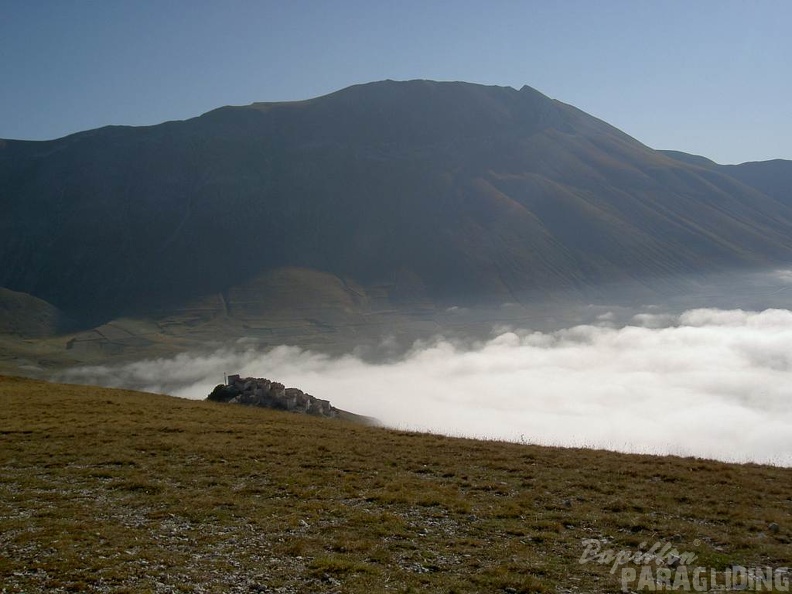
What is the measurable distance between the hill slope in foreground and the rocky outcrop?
1896cm

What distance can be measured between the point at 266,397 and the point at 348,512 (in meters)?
34.2

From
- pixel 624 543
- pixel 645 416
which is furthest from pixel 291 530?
pixel 645 416

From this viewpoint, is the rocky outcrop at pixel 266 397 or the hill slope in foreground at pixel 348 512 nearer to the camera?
the hill slope in foreground at pixel 348 512

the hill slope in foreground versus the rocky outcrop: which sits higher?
the rocky outcrop

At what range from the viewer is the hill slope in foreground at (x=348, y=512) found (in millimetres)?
14289

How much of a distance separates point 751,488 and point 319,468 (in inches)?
663

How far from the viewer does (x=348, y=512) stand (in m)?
19.0

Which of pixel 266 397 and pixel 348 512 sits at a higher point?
pixel 266 397

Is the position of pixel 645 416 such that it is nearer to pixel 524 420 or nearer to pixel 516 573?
pixel 524 420

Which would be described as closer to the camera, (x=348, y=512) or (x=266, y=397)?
(x=348, y=512)

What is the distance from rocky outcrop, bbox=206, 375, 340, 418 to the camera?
50.9 meters

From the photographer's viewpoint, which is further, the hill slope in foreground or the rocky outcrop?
the rocky outcrop

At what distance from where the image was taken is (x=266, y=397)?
2032 inches

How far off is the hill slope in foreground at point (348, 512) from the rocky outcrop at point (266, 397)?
18960mm
